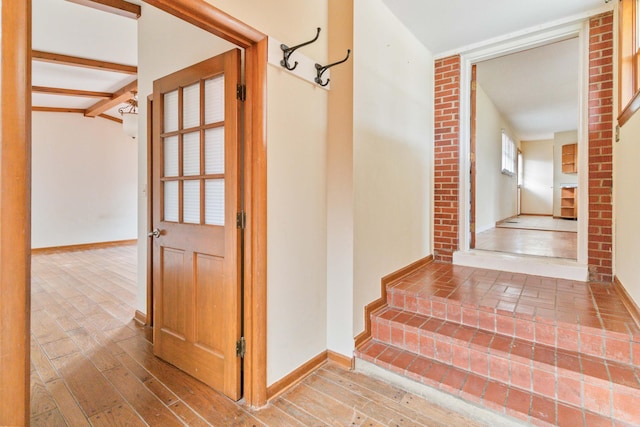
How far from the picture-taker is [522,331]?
6.53 feet

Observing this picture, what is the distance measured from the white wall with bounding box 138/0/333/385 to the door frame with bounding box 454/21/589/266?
198 cm

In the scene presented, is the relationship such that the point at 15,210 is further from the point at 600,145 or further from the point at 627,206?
the point at 600,145

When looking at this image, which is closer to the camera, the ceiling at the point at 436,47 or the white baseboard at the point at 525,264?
the ceiling at the point at 436,47

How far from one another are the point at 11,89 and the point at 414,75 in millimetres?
3062

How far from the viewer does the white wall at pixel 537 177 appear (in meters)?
10.0

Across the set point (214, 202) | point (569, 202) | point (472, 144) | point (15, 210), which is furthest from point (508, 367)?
point (569, 202)

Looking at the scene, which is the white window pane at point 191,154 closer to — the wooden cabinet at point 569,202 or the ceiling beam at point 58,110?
the ceiling beam at point 58,110

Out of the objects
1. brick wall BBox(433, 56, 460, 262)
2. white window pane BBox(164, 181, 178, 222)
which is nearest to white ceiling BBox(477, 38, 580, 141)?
brick wall BBox(433, 56, 460, 262)

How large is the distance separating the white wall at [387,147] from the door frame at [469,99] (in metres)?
0.37

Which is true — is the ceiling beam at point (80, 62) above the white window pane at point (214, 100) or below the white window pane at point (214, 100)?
above

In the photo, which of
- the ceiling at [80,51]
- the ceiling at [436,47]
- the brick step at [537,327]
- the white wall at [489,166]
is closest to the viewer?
the brick step at [537,327]

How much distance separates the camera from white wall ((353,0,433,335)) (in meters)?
2.20

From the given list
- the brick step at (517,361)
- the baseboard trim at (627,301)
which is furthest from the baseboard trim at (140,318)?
the baseboard trim at (627,301)

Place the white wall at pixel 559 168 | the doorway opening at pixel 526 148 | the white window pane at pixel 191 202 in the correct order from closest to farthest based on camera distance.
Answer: the white window pane at pixel 191 202 < the doorway opening at pixel 526 148 < the white wall at pixel 559 168
